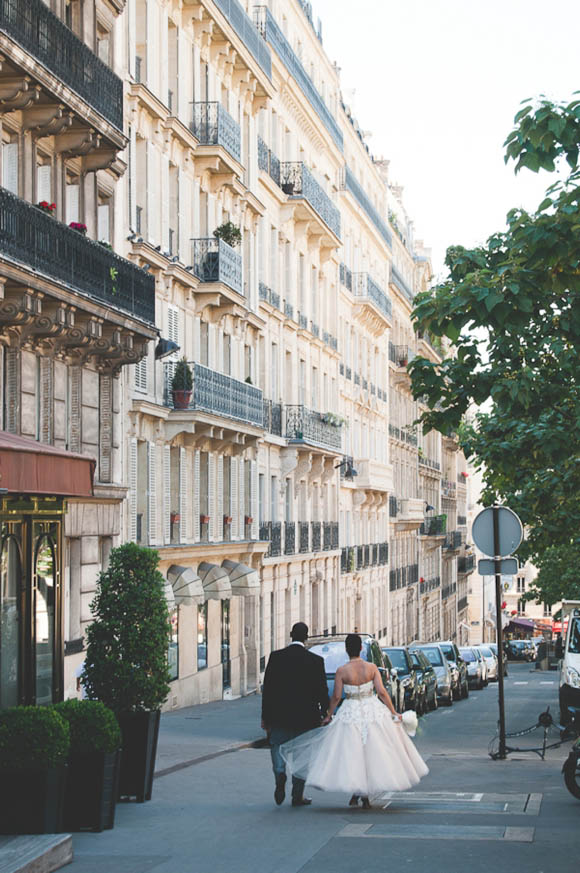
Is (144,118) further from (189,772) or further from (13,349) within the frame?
(189,772)

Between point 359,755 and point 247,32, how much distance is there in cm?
2837

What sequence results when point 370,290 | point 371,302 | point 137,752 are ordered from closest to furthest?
point 137,752 < point 371,302 < point 370,290

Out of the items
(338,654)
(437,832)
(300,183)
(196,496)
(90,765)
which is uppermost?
(300,183)

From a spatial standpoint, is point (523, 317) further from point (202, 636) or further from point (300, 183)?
point (300, 183)

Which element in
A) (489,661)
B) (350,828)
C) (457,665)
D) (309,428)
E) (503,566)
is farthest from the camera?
(489,661)

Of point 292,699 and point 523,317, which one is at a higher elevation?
point 523,317

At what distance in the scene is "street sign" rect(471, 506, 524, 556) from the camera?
59.9ft

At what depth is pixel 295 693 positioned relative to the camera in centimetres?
1436

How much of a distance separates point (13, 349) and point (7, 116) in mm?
3447

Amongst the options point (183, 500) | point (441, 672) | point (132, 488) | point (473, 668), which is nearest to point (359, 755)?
point (132, 488)

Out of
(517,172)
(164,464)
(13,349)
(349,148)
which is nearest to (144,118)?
(164,464)

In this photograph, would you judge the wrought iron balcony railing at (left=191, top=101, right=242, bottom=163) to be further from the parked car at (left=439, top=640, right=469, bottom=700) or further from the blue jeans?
the blue jeans

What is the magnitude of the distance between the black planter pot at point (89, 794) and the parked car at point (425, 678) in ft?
65.6

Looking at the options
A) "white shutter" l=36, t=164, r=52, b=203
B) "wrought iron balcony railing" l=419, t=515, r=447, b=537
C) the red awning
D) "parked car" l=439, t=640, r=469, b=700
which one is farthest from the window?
"wrought iron balcony railing" l=419, t=515, r=447, b=537
